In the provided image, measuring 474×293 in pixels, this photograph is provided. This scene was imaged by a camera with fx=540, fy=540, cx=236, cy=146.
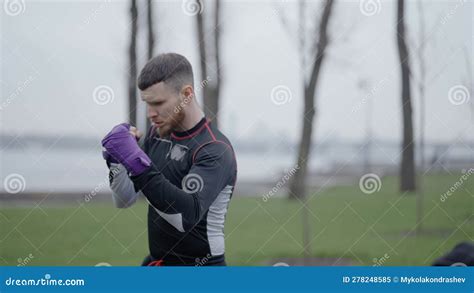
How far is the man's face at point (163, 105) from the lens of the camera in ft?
7.32

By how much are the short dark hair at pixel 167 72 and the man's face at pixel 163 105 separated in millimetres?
22

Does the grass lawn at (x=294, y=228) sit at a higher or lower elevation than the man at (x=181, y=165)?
lower

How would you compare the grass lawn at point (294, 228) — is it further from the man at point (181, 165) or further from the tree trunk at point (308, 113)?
the man at point (181, 165)

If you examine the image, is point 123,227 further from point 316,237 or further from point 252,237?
point 316,237

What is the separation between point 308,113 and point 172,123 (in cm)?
135

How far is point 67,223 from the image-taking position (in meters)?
3.63

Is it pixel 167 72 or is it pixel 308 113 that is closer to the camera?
pixel 167 72

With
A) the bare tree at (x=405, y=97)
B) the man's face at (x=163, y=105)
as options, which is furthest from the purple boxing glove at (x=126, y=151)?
the bare tree at (x=405, y=97)

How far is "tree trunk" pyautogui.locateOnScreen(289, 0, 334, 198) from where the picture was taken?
339cm

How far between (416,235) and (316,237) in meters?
0.69

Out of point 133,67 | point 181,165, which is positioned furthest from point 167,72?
point 133,67

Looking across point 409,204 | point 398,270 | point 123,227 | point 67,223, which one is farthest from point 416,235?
point 67,223

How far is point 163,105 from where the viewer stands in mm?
2238

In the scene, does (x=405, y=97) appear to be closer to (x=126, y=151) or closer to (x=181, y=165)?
(x=181, y=165)
